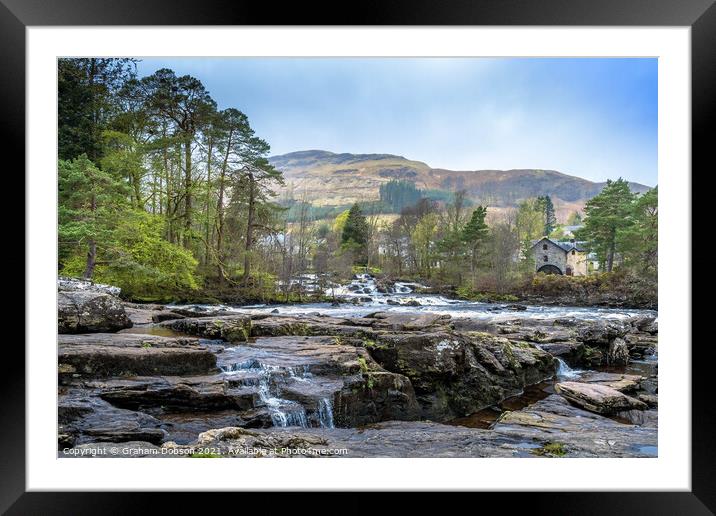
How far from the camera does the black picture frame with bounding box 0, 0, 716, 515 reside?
2.70 metres

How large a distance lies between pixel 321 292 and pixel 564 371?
85.3 inches

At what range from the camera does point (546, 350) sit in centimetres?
362

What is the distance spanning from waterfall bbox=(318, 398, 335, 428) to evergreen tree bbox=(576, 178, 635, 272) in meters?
2.48

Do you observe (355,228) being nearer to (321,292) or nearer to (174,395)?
(321,292)

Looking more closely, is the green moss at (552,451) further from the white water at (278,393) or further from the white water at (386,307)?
the white water at (278,393)

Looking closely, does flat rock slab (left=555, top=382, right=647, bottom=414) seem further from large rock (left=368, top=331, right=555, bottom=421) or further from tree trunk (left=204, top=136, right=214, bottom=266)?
tree trunk (left=204, top=136, right=214, bottom=266)

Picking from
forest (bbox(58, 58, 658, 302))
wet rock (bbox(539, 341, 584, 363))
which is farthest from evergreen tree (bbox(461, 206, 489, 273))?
wet rock (bbox(539, 341, 584, 363))

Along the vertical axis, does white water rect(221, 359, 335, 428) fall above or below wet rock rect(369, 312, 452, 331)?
below

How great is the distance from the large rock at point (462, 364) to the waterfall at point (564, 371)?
7cm

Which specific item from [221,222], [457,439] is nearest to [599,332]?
[457,439]
